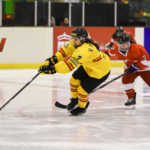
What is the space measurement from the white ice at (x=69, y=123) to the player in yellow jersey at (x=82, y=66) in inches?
8.1

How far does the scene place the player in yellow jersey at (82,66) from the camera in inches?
182

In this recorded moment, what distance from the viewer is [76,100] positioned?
16.8 ft

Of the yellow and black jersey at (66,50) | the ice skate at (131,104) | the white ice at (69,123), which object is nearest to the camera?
the white ice at (69,123)

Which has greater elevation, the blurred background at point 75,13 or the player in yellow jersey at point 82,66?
the blurred background at point 75,13

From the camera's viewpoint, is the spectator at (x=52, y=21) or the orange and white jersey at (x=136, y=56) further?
the spectator at (x=52, y=21)

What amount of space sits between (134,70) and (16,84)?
2780 millimetres

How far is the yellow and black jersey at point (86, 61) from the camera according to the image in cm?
462

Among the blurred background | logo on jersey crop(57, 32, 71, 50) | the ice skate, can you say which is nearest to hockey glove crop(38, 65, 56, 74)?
the ice skate

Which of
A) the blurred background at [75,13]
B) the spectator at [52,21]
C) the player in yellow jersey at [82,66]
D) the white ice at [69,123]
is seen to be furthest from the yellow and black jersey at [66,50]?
the spectator at [52,21]

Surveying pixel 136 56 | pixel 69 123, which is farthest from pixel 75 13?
pixel 69 123

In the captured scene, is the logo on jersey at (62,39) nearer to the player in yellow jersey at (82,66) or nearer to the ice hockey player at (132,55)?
the ice hockey player at (132,55)

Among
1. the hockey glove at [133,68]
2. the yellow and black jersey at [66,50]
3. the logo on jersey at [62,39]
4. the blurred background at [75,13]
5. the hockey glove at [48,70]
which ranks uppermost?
the blurred background at [75,13]

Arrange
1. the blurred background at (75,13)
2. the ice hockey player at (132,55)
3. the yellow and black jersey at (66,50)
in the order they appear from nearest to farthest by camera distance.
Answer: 1. the yellow and black jersey at (66,50)
2. the ice hockey player at (132,55)
3. the blurred background at (75,13)

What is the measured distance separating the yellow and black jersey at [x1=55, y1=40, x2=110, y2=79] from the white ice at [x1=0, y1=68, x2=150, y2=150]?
1.53 feet
